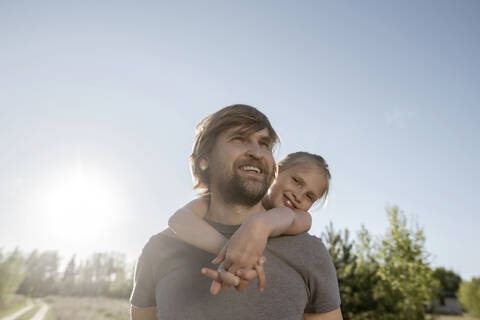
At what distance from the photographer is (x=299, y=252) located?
6.38 feet

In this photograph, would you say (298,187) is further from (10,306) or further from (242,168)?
(10,306)

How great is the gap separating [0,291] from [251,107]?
63402 mm

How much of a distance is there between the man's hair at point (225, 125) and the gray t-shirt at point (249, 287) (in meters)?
0.69

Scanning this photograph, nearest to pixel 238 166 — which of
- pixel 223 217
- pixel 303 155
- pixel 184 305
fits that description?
pixel 223 217

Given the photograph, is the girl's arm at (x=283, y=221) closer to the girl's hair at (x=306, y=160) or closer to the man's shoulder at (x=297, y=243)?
the man's shoulder at (x=297, y=243)

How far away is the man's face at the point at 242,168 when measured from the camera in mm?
2162

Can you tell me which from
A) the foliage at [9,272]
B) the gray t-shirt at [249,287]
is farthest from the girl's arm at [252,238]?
the foliage at [9,272]

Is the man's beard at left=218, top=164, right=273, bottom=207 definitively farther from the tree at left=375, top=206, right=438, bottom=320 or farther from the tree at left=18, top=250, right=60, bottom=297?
the tree at left=18, top=250, right=60, bottom=297

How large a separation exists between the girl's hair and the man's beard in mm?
1173

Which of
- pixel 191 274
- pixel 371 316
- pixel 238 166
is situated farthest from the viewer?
pixel 371 316

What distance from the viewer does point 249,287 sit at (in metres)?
1.86

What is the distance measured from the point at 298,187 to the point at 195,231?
1.56 meters

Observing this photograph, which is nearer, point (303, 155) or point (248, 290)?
point (248, 290)

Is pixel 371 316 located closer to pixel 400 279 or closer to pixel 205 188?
pixel 400 279
